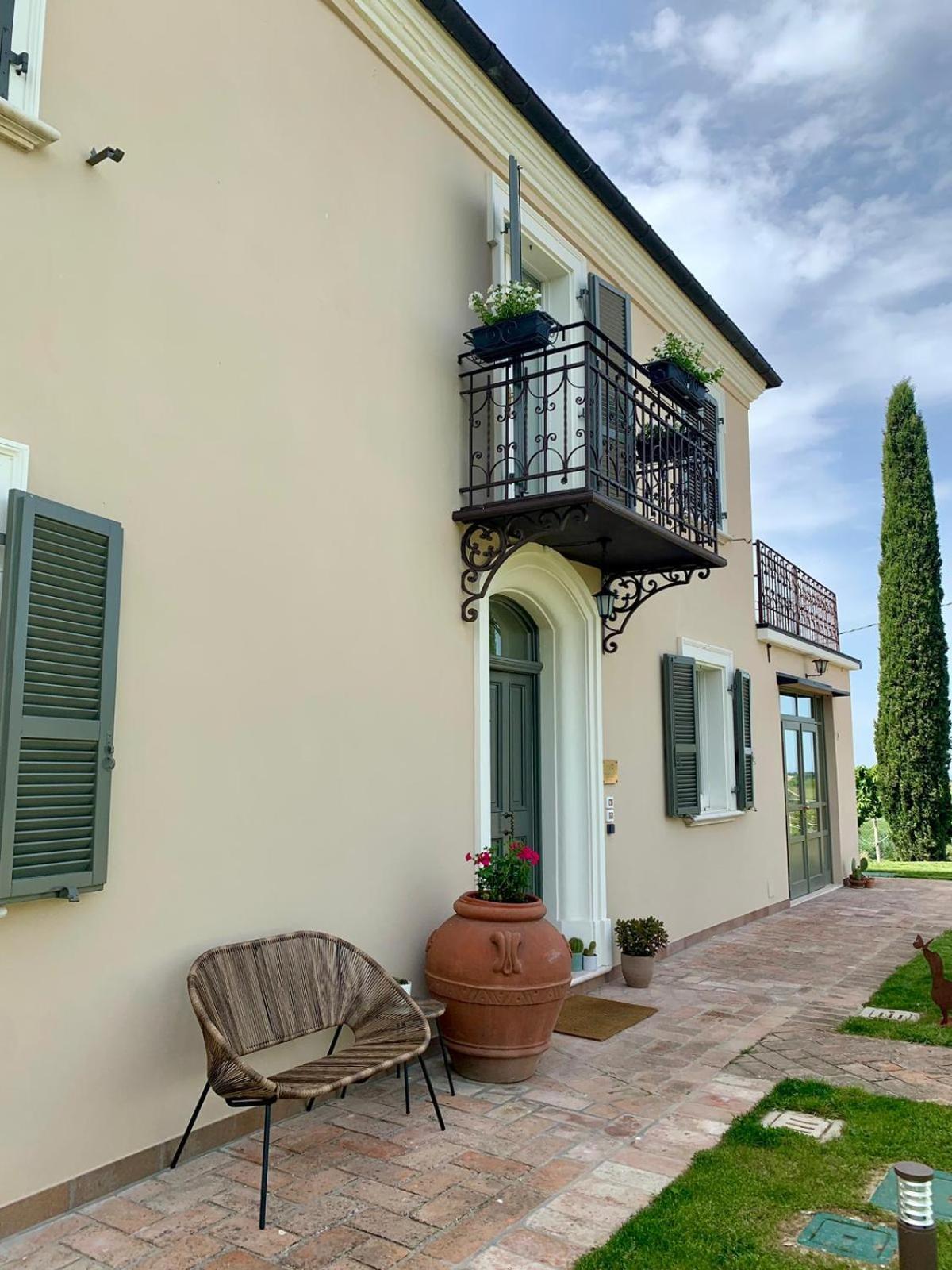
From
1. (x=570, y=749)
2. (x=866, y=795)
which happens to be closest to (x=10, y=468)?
(x=570, y=749)

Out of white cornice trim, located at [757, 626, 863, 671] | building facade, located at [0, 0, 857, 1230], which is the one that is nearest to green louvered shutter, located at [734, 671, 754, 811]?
white cornice trim, located at [757, 626, 863, 671]

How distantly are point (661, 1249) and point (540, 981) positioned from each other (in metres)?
1.58

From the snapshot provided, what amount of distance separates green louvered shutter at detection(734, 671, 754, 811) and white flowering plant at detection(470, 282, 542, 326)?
535 cm

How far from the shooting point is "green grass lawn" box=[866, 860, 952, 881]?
14625 millimetres

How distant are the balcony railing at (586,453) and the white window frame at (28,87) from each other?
2.74m

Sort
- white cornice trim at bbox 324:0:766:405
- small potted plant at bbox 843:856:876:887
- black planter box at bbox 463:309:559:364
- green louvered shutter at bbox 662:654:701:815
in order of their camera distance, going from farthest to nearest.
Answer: small potted plant at bbox 843:856:876:887
green louvered shutter at bbox 662:654:701:815
black planter box at bbox 463:309:559:364
white cornice trim at bbox 324:0:766:405

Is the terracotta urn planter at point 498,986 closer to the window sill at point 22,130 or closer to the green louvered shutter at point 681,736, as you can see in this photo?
the green louvered shutter at point 681,736

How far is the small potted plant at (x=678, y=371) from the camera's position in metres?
6.76

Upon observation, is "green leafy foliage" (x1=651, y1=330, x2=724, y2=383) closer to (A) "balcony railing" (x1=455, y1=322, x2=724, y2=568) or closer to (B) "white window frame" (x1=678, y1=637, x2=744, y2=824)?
(A) "balcony railing" (x1=455, y1=322, x2=724, y2=568)

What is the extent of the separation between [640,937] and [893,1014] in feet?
5.58

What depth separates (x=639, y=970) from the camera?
650 cm

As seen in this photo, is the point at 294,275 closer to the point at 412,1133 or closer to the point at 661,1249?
the point at 412,1133

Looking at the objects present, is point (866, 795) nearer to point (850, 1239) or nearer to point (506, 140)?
point (506, 140)

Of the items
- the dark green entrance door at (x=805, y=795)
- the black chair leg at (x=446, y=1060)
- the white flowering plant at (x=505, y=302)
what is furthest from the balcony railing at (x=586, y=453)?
the dark green entrance door at (x=805, y=795)
